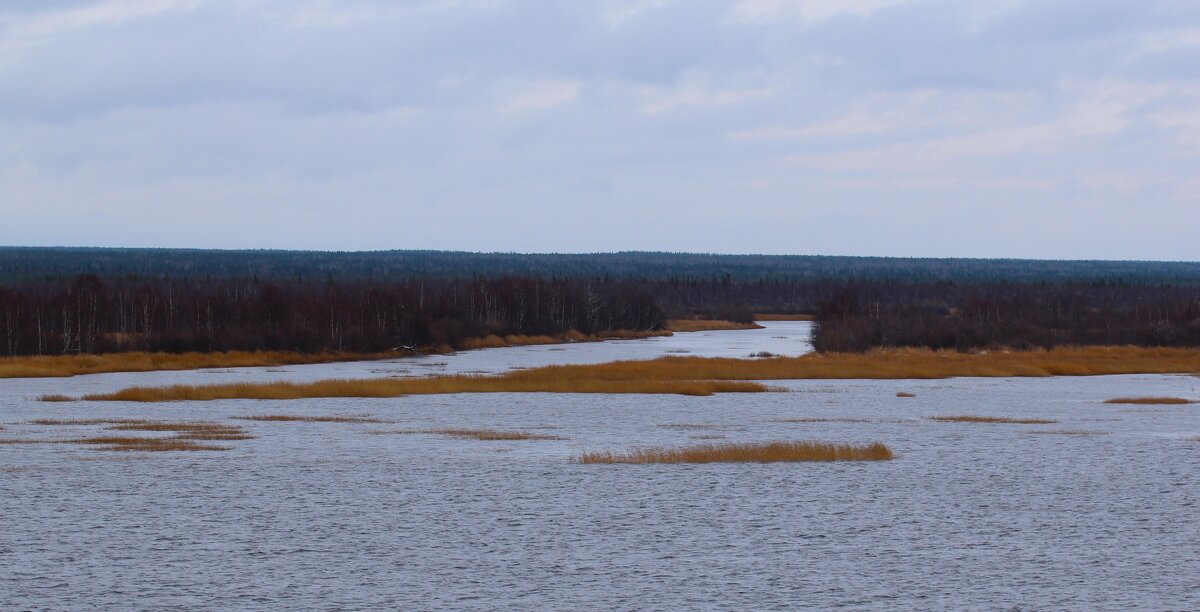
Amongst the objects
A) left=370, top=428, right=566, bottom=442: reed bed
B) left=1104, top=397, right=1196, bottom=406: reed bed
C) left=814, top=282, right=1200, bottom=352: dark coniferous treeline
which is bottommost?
left=1104, top=397, right=1196, bottom=406: reed bed

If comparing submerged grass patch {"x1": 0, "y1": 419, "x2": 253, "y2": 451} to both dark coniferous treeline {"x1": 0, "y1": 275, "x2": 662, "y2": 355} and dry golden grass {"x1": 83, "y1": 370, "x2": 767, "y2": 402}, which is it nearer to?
dry golden grass {"x1": 83, "y1": 370, "x2": 767, "y2": 402}

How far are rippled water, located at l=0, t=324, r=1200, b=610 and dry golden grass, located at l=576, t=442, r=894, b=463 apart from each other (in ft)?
2.22

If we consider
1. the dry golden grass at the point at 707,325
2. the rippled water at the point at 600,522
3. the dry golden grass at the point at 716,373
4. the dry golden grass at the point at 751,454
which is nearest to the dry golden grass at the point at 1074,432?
the rippled water at the point at 600,522

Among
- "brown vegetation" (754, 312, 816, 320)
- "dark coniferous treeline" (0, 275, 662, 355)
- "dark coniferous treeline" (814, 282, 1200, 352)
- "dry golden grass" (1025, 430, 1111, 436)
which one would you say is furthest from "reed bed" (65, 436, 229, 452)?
"brown vegetation" (754, 312, 816, 320)

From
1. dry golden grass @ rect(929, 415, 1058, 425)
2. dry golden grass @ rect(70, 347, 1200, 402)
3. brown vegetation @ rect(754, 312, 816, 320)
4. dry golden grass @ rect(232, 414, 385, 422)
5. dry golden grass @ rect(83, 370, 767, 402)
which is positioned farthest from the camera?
brown vegetation @ rect(754, 312, 816, 320)

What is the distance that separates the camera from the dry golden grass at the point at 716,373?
42.7 meters

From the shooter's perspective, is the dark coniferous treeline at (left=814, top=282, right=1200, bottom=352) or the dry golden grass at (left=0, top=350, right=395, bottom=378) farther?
the dark coniferous treeline at (left=814, top=282, right=1200, bottom=352)

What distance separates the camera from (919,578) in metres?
16.3

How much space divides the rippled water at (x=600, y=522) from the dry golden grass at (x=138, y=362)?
23.0m

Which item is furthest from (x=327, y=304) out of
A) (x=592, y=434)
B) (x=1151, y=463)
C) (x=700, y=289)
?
(x=700, y=289)

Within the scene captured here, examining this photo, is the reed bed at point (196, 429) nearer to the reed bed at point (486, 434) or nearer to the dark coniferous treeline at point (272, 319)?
the reed bed at point (486, 434)

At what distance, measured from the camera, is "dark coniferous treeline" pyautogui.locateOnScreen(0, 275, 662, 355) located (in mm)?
67125

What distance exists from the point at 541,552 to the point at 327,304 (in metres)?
63.8

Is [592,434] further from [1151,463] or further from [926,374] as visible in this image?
[926,374]
